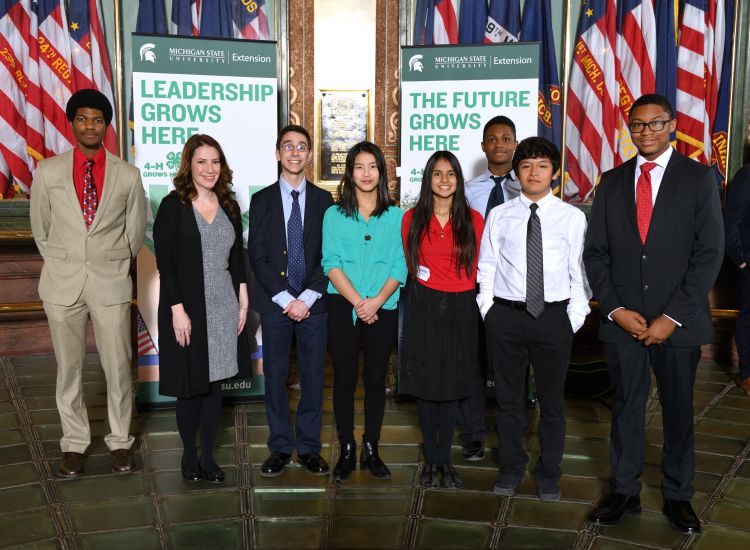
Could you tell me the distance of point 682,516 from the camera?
2.88m

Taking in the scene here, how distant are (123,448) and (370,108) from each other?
359 centimetres

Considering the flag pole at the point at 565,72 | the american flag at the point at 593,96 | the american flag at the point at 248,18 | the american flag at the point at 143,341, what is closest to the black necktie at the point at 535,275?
the american flag at the point at 143,341

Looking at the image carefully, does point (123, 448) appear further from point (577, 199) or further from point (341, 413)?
point (577, 199)

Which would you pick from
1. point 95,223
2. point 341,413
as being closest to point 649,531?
point 341,413

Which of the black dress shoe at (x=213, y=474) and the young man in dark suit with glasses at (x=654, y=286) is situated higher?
the young man in dark suit with glasses at (x=654, y=286)

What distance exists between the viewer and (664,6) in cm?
586

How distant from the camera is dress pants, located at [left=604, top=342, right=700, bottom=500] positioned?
9.35 ft

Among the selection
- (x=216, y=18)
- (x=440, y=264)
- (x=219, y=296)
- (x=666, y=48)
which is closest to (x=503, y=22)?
(x=666, y=48)

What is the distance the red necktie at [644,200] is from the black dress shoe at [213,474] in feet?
6.82

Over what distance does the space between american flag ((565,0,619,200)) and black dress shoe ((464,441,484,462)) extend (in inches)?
125

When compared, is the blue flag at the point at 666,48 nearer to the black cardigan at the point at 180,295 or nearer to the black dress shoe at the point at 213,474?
the black cardigan at the point at 180,295

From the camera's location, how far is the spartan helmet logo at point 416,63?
175 inches

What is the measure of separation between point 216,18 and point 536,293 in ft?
13.3

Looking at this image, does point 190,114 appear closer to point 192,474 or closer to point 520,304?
point 192,474
